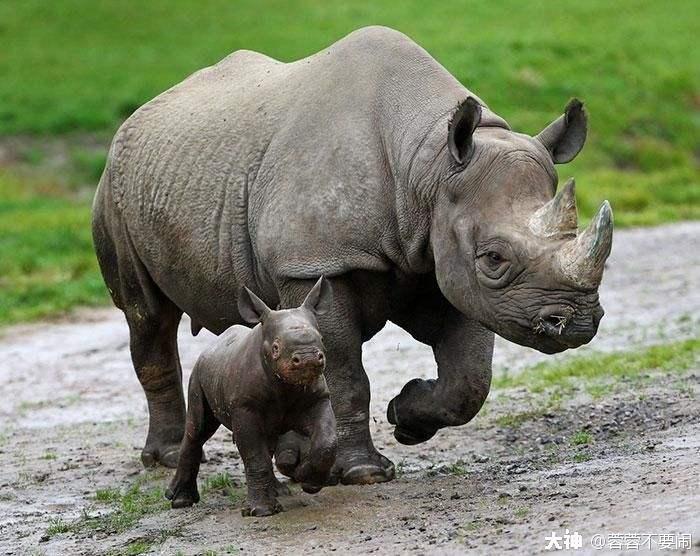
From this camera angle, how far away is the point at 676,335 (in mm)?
12055

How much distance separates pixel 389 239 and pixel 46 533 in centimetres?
220

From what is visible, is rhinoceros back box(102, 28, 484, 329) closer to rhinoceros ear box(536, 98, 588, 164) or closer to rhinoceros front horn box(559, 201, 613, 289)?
rhinoceros ear box(536, 98, 588, 164)

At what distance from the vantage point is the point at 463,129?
714 cm

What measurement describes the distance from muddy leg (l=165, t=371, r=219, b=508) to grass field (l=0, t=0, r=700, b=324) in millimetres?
7510

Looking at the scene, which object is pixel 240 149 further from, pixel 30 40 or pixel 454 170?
pixel 30 40

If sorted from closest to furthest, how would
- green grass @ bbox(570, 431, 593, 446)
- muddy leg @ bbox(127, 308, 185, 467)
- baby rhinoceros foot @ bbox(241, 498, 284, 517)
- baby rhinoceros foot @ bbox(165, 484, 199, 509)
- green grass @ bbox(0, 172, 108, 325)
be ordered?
baby rhinoceros foot @ bbox(241, 498, 284, 517)
baby rhinoceros foot @ bbox(165, 484, 199, 509)
green grass @ bbox(570, 431, 593, 446)
muddy leg @ bbox(127, 308, 185, 467)
green grass @ bbox(0, 172, 108, 325)

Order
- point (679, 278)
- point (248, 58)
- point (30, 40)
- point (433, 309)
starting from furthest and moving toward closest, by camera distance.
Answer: point (30, 40) < point (679, 278) < point (248, 58) < point (433, 309)

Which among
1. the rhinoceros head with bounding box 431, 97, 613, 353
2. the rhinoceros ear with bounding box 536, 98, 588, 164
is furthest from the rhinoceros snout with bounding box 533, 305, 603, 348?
the rhinoceros ear with bounding box 536, 98, 588, 164

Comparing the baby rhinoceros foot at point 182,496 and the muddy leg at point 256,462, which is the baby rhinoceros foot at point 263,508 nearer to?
the muddy leg at point 256,462

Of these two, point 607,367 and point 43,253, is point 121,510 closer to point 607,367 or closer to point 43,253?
point 607,367

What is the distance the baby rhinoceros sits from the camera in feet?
22.0

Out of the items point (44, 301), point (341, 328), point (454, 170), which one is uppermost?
point (454, 170)

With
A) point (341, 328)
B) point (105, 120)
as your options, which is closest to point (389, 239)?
point (341, 328)

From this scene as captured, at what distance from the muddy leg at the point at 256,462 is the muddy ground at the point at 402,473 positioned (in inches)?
4.1
